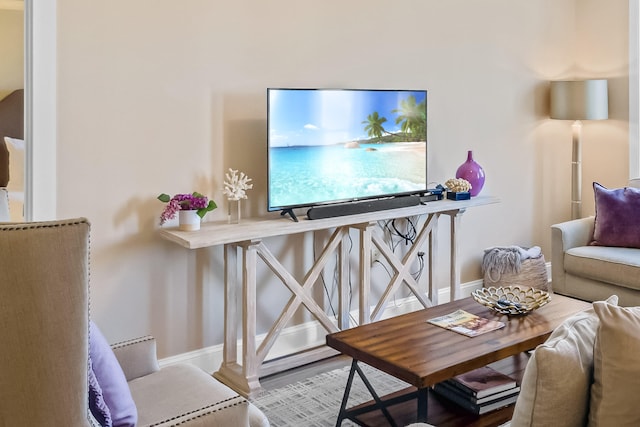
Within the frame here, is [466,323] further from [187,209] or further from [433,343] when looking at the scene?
[187,209]

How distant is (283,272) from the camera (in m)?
3.33

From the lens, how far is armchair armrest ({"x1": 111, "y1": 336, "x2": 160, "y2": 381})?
90.7 inches

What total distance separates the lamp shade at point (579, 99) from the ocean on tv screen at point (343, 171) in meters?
1.54

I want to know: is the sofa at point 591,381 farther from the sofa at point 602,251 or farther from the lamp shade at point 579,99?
the lamp shade at point 579,99

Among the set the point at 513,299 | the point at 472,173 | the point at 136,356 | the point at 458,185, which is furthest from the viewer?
the point at 472,173

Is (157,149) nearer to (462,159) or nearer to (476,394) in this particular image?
(476,394)

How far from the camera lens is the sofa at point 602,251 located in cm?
400

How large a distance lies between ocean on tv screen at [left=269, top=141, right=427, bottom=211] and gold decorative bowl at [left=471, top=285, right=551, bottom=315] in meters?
0.96

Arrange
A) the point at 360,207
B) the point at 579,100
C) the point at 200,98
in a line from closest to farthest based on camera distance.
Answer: the point at 200,98 < the point at 360,207 < the point at 579,100

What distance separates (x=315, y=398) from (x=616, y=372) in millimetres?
1982

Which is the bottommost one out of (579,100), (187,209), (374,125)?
(187,209)

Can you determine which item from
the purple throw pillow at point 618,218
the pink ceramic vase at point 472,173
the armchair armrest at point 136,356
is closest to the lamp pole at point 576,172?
the purple throw pillow at point 618,218

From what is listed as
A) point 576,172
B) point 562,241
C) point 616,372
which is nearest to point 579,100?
point 576,172

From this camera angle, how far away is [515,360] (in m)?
3.11
